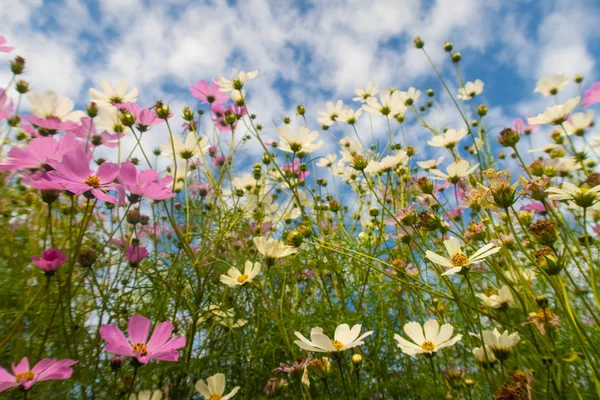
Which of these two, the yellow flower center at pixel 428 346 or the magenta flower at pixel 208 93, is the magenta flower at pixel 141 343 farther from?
the magenta flower at pixel 208 93

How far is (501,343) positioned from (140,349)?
0.49 metres

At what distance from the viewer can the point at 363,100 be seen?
54.3 inches

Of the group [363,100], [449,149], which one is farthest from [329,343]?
[363,100]

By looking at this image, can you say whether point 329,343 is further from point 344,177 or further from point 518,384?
point 344,177

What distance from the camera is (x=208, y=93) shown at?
1.09m

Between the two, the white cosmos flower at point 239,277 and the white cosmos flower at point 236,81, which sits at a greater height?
the white cosmos flower at point 236,81

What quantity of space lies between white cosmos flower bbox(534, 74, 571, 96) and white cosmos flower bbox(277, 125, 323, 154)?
2.97 feet

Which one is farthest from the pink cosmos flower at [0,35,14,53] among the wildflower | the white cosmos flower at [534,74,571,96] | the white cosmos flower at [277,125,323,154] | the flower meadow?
the white cosmos flower at [534,74,571,96]

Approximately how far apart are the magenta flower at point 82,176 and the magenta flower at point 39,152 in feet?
0.13

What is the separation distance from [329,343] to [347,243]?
618mm

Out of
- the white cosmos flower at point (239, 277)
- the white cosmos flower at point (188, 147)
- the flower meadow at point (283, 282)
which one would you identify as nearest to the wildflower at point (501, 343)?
the flower meadow at point (283, 282)

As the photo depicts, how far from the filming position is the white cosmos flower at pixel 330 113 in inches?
56.0

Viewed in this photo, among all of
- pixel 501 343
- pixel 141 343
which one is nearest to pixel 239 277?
pixel 141 343

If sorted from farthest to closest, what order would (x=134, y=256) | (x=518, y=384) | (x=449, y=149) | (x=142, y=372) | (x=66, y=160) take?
(x=449, y=149) → (x=134, y=256) → (x=142, y=372) → (x=66, y=160) → (x=518, y=384)
